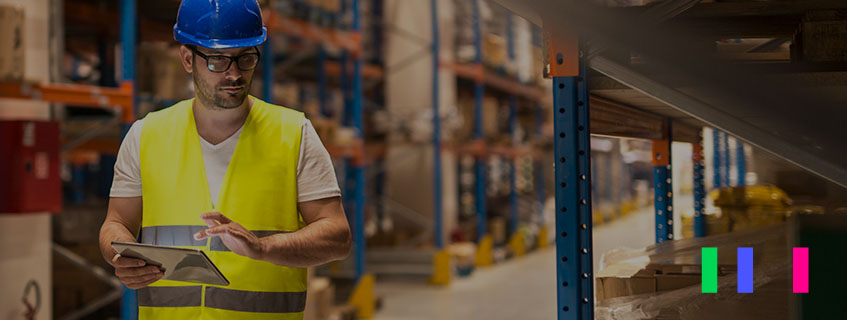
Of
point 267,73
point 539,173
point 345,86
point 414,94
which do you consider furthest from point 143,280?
point 539,173

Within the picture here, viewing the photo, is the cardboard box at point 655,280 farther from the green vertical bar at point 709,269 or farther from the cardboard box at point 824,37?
the cardboard box at point 824,37

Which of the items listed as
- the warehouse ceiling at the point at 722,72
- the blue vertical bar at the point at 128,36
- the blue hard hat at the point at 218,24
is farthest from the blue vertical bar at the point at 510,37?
the blue hard hat at the point at 218,24

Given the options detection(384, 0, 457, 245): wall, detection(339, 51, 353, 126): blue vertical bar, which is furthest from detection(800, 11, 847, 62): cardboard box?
detection(384, 0, 457, 245): wall

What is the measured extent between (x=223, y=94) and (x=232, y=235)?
39 centimetres

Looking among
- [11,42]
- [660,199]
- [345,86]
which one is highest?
[345,86]

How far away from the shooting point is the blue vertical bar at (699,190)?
14.5 ft

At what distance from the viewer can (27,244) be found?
5.80m

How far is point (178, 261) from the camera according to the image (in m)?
2.01

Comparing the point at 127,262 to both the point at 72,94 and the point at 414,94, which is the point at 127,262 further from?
the point at 414,94

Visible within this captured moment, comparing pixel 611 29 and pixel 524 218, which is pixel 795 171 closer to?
pixel 611 29

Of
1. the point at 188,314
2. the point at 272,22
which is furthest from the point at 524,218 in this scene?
the point at 188,314

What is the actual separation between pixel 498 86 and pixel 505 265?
129 inches

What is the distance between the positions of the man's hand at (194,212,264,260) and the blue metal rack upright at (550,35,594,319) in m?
0.88

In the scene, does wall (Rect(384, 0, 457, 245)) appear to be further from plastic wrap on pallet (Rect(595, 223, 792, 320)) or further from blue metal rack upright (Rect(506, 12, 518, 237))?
plastic wrap on pallet (Rect(595, 223, 792, 320))
